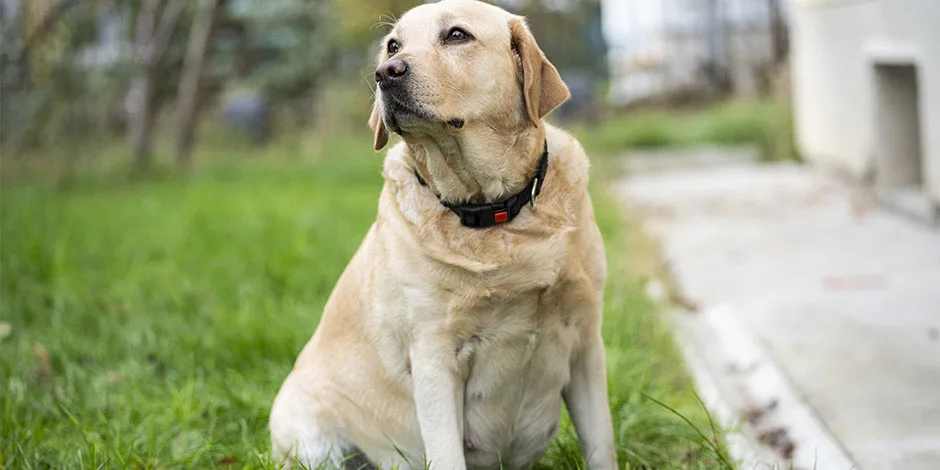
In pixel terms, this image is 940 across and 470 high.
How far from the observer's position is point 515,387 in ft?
8.73

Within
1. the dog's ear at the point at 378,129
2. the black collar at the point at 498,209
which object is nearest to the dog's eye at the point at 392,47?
the dog's ear at the point at 378,129

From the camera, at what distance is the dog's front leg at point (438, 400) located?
256 cm

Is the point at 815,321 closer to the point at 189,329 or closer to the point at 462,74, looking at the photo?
the point at 462,74

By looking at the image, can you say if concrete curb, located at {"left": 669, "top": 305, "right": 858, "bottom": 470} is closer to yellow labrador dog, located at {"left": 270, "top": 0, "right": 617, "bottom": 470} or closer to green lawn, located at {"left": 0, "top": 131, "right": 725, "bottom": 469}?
green lawn, located at {"left": 0, "top": 131, "right": 725, "bottom": 469}

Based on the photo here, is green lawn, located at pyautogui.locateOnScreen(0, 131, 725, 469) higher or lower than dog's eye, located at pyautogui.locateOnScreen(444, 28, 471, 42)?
lower

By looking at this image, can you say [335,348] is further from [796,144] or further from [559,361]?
[796,144]

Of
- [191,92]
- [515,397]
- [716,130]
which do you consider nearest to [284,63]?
[191,92]

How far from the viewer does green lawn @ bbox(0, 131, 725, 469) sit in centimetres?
325

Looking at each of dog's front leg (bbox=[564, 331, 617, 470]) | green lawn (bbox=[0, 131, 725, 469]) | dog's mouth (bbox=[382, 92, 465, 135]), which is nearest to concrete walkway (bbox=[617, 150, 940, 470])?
green lawn (bbox=[0, 131, 725, 469])

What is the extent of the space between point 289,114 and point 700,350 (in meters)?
12.4

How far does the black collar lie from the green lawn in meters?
0.79

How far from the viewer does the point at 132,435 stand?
10.8 ft

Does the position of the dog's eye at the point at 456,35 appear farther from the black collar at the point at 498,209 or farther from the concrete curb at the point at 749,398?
the concrete curb at the point at 749,398

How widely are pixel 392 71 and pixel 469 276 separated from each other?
53cm
